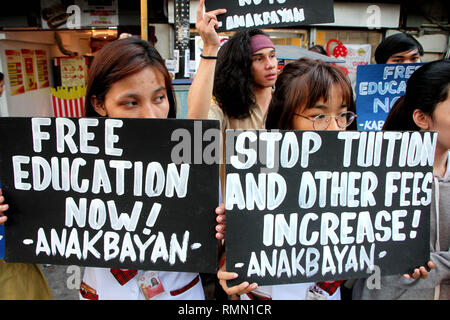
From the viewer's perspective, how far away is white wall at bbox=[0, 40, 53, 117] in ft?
19.8

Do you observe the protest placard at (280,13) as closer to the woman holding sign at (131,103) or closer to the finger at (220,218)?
the woman holding sign at (131,103)

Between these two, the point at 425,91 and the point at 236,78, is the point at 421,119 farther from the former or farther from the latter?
the point at 236,78

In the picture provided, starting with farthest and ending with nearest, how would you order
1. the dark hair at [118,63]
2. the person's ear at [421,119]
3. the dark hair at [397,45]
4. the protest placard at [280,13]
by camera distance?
the dark hair at [397,45] → the protest placard at [280,13] → the person's ear at [421,119] → the dark hair at [118,63]

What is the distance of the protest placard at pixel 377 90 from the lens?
2.65m

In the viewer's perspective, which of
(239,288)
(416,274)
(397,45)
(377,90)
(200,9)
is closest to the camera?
(239,288)

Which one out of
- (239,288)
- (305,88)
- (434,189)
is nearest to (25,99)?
(305,88)

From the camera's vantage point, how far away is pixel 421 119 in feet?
5.09

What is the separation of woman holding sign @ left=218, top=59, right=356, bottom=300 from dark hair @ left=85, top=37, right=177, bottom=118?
0.60 metres

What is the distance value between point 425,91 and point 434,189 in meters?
0.46

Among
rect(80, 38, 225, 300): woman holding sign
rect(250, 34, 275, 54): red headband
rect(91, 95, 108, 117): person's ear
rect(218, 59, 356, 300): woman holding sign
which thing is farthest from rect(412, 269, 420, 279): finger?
rect(250, 34, 275, 54): red headband

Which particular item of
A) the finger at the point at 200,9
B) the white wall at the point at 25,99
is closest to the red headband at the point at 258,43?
the finger at the point at 200,9

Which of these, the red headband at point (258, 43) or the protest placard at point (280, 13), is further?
the red headband at point (258, 43)

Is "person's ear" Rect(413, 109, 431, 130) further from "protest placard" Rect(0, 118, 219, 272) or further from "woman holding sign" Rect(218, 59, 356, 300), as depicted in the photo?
"protest placard" Rect(0, 118, 219, 272)

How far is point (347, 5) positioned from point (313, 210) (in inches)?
325
